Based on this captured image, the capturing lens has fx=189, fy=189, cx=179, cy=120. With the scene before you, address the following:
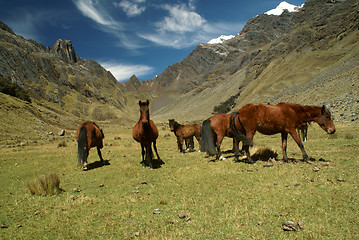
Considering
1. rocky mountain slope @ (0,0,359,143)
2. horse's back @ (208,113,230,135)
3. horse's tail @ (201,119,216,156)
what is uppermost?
rocky mountain slope @ (0,0,359,143)

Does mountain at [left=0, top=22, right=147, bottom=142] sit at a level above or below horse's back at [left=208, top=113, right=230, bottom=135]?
above

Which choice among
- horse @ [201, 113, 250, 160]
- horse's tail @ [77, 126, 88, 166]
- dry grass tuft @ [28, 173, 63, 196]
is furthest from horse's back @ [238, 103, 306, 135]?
horse's tail @ [77, 126, 88, 166]

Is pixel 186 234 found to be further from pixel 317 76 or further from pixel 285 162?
pixel 317 76

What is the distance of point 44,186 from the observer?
22.8 feet

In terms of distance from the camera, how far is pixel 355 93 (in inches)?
1085

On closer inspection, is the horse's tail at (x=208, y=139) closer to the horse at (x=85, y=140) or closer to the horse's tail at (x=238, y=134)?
the horse's tail at (x=238, y=134)

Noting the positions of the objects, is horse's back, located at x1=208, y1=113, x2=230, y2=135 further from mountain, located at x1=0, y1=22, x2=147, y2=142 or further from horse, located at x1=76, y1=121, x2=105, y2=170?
mountain, located at x1=0, y1=22, x2=147, y2=142

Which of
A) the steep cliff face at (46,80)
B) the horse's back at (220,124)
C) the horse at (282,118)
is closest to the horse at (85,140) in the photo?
the horse's back at (220,124)

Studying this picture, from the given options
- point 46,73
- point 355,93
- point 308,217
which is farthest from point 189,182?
point 46,73

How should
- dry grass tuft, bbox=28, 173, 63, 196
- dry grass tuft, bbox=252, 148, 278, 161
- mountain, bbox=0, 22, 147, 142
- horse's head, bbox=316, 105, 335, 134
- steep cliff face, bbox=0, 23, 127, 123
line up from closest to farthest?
dry grass tuft, bbox=28, 173, 63, 196 → horse's head, bbox=316, 105, 335, 134 → dry grass tuft, bbox=252, 148, 278, 161 → mountain, bbox=0, 22, 147, 142 → steep cliff face, bbox=0, 23, 127, 123

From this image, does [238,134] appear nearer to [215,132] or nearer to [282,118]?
[215,132]

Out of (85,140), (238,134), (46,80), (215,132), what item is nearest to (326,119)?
(238,134)

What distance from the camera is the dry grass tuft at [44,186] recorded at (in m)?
6.90

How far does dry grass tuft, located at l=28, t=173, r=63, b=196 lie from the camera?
272 inches
